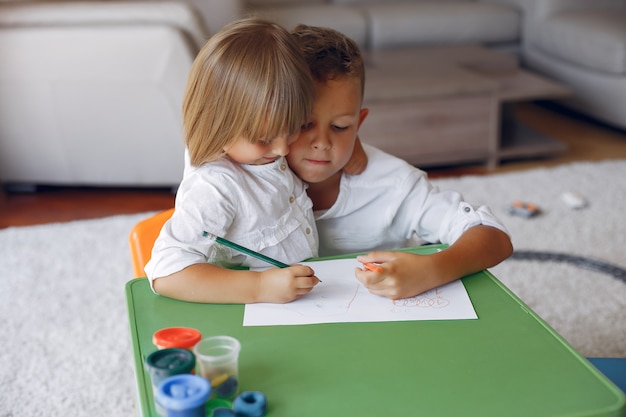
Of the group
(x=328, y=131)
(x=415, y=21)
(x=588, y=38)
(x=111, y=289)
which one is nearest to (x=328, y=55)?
(x=328, y=131)

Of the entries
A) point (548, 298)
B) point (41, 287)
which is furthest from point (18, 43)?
point (548, 298)

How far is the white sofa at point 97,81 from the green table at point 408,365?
A: 1496 mm

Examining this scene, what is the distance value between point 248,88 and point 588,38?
7.68ft

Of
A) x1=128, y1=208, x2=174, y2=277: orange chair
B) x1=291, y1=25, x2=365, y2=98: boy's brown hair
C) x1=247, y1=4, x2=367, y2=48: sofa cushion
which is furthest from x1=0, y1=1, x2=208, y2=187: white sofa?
x1=291, y1=25, x2=365, y2=98: boy's brown hair

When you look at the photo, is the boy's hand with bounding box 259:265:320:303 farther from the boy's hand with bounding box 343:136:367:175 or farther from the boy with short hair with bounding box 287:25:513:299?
the boy's hand with bounding box 343:136:367:175

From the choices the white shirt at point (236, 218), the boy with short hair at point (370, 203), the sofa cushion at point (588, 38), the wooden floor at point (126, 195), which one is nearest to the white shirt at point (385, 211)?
the boy with short hair at point (370, 203)

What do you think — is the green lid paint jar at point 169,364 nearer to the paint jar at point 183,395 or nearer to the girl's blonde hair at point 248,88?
the paint jar at point 183,395

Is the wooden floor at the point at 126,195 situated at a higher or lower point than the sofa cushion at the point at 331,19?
lower

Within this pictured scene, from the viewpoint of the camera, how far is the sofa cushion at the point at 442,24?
3.25 meters

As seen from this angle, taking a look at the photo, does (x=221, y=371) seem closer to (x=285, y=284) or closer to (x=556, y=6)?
(x=285, y=284)

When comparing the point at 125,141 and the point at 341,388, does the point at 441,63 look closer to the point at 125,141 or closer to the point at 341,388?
the point at 125,141

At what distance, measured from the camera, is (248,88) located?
36.2 inches

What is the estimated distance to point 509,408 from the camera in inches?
27.5

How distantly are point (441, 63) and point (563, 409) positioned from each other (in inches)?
90.7
